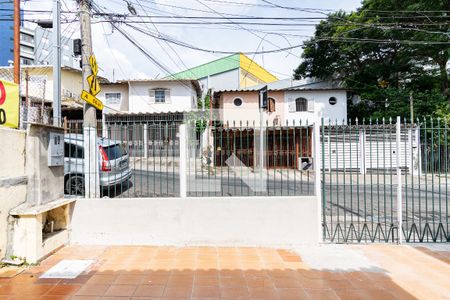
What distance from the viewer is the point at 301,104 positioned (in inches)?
845

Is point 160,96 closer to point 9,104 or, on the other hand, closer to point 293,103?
point 293,103

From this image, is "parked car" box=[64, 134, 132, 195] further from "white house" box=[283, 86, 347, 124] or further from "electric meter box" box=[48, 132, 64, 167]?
"white house" box=[283, 86, 347, 124]

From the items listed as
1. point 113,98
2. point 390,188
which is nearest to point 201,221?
point 390,188

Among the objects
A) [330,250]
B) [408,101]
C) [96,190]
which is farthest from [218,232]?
[408,101]

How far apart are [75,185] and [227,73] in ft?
96.0

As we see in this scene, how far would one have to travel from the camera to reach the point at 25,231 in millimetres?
4441

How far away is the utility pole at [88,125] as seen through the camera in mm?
5516

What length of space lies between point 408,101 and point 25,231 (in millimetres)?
20327

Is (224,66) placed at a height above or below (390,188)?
above

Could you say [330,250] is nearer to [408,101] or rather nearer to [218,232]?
[218,232]

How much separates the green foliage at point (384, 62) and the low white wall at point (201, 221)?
13.4 metres

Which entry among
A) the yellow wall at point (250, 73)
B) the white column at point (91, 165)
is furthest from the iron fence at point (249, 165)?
the yellow wall at point (250, 73)

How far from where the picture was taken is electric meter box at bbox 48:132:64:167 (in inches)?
198

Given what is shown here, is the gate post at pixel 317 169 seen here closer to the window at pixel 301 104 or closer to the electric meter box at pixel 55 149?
the electric meter box at pixel 55 149
